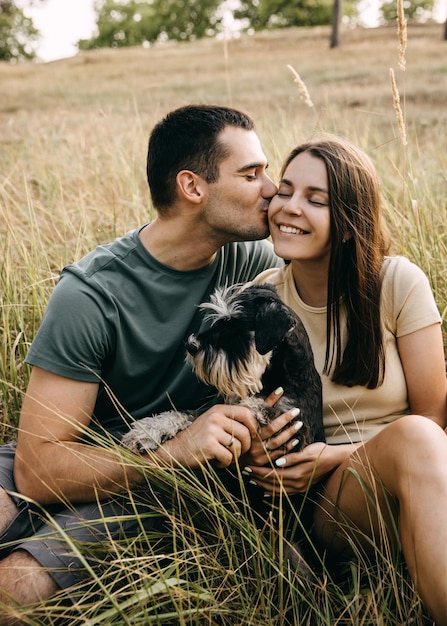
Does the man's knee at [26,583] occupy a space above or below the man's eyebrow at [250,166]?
below

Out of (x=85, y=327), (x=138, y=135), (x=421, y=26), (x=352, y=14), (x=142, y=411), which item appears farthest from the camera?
(x=352, y=14)

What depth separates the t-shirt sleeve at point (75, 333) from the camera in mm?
2719

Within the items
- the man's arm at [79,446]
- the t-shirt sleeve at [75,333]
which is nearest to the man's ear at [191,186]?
the t-shirt sleeve at [75,333]

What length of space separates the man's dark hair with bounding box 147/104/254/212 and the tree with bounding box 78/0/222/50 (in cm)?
5953

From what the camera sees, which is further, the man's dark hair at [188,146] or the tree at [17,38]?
the tree at [17,38]

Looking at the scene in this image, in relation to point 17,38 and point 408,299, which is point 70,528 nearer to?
point 408,299

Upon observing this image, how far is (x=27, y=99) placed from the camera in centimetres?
1823

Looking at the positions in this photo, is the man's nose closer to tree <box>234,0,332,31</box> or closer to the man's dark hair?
the man's dark hair

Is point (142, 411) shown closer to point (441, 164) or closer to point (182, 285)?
point (182, 285)

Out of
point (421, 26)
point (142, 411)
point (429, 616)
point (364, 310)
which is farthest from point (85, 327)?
point (421, 26)

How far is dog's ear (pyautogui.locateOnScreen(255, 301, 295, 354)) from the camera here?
265cm

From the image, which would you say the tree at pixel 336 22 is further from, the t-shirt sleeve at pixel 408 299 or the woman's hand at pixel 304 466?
the woman's hand at pixel 304 466

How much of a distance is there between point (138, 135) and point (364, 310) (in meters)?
4.19

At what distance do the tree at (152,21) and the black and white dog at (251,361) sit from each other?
60544 mm
